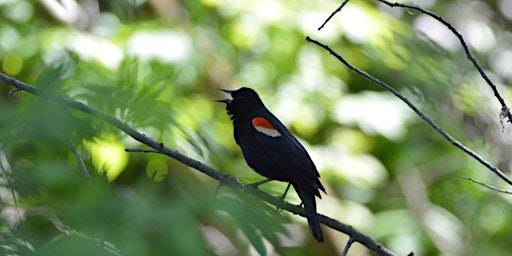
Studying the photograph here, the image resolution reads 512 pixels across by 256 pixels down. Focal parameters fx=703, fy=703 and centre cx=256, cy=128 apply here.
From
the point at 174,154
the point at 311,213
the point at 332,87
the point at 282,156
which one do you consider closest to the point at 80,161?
the point at 174,154

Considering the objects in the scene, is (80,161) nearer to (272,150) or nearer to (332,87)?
(272,150)

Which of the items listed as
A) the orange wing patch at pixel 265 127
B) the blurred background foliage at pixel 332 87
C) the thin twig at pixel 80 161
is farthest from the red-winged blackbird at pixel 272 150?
the thin twig at pixel 80 161

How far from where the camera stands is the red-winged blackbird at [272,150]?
6.40ft

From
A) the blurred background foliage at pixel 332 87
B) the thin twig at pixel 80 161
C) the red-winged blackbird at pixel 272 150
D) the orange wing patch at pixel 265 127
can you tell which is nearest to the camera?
the thin twig at pixel 80 161

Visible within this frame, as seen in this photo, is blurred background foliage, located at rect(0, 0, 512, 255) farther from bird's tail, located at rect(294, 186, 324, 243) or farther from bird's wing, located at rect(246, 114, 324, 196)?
bird's tail, located at rect(294, 186, 324, 243)

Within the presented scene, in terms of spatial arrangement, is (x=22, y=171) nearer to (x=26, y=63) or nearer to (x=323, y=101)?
(x=26, y=63)

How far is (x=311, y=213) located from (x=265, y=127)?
363 mm

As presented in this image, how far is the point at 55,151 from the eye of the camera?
731 millimetres

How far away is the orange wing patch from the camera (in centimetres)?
210

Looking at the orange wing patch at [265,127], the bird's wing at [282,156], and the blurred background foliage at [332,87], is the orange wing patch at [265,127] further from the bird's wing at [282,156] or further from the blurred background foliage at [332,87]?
the blurred background foliage at [332,87]

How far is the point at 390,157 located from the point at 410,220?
1.88 feet

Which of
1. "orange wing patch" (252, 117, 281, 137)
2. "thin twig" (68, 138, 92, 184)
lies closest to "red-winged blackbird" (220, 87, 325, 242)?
"orange wing patch" (252, 117, 281, 137)

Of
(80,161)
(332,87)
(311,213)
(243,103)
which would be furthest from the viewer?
(332,87)

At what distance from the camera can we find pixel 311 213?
6.07 ft
